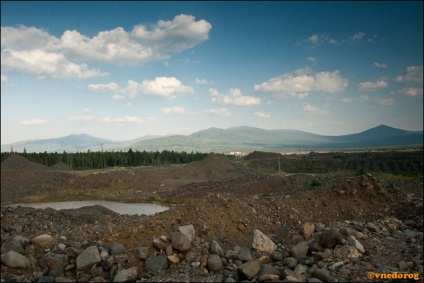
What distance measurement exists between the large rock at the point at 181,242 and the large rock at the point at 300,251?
2.95 meters

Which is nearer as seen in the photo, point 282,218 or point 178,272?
point 178,272

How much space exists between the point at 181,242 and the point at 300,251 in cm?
334

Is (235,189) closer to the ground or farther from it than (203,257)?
closer to the ground

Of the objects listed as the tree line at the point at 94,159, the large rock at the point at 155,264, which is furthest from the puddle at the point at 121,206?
the tree line at the point at 94,159

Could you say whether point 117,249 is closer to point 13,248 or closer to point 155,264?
point 155,264

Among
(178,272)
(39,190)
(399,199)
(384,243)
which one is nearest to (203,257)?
(178,272)

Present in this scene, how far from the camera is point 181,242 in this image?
335 inches

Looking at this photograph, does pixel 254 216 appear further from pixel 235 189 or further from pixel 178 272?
pixel 235 189

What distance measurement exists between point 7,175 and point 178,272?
52.8m

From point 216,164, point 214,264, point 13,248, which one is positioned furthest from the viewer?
point 216,164

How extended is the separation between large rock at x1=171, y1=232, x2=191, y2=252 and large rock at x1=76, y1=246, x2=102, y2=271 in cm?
204

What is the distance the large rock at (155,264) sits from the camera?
7.93 m

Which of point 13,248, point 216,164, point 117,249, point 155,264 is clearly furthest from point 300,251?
point 216,164

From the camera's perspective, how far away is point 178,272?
7793 mm
